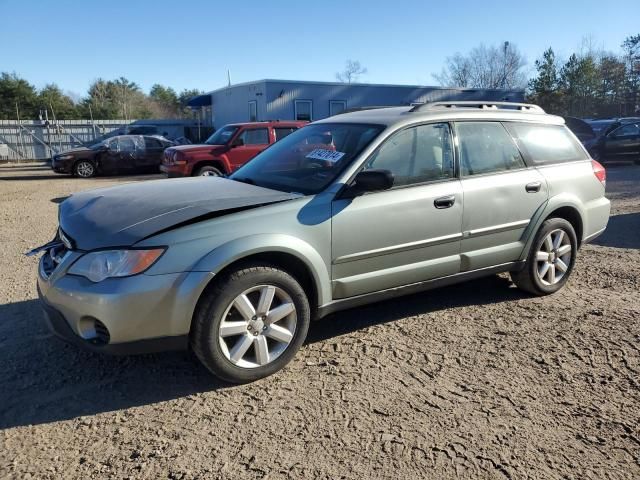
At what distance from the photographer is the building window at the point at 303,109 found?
2641cm

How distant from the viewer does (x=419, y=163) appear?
4004 millimetres

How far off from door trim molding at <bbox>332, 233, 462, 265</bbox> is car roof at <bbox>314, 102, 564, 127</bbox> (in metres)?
0.93

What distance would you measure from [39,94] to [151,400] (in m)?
47.4

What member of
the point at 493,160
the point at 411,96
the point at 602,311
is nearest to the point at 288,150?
the point at 493,160

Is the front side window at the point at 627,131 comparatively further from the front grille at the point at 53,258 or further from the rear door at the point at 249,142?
the front grille at the point at 53,258

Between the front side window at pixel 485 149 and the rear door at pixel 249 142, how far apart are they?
871 cm

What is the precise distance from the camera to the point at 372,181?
3484 millimetres

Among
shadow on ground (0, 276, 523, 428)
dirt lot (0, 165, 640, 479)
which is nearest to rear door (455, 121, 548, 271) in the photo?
dirt lot (0, 165, 640, 479)

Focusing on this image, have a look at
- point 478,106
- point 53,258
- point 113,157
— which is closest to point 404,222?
point 478,106

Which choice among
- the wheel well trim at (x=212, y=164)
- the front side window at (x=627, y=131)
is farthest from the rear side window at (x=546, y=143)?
the front side window at (x=627, y=131)

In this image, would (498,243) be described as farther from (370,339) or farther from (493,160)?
(370,339)

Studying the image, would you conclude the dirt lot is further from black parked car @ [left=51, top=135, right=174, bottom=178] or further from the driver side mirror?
black parked car @ [left=51, top=135, right=174, bottom=178]

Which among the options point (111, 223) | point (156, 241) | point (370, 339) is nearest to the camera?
point (156, 241)

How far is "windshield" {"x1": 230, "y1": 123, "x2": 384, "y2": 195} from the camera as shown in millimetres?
3789
